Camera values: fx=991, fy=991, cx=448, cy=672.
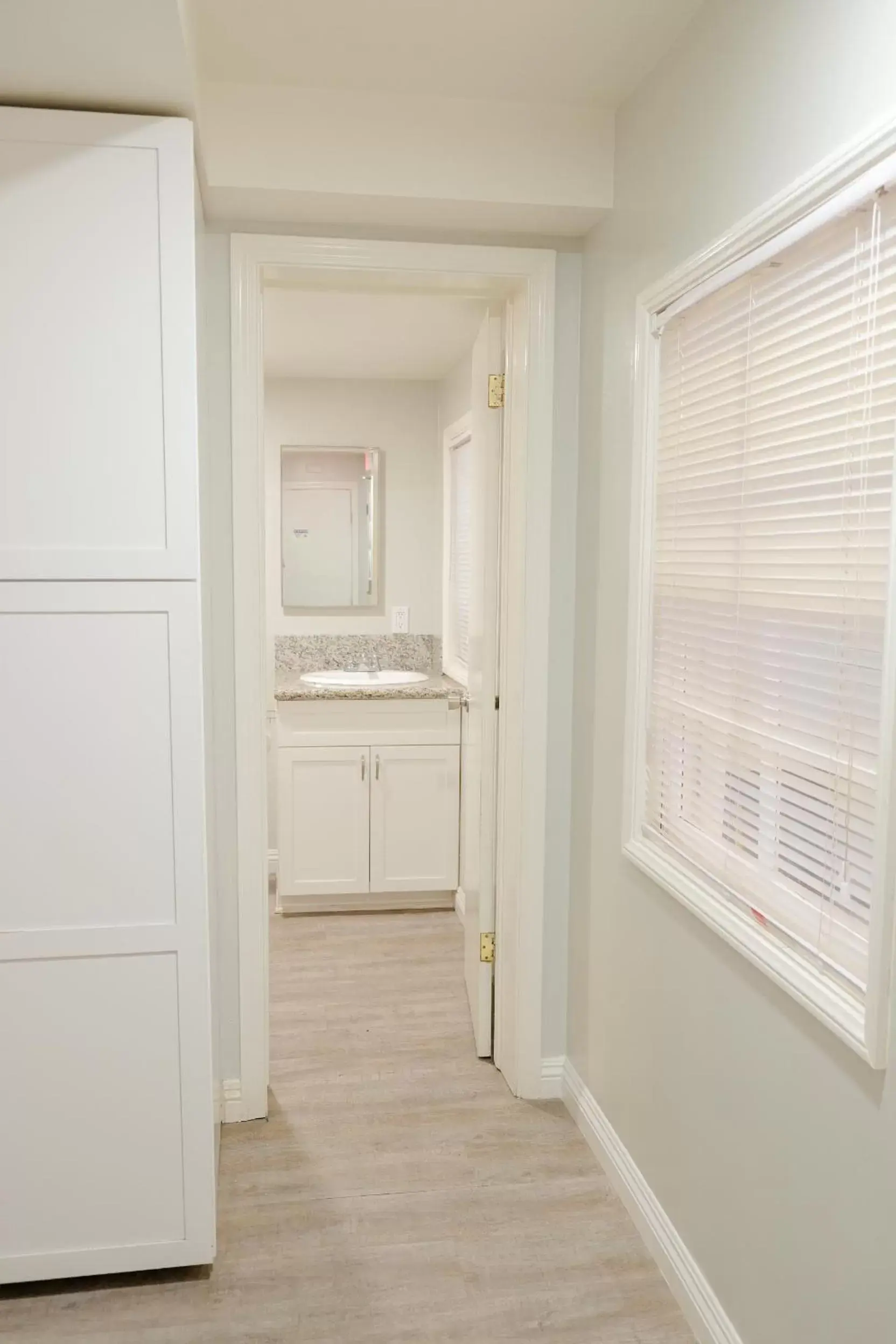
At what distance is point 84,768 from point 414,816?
226 cm

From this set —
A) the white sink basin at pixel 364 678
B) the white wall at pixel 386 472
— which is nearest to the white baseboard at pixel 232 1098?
the white sink basin at pixel 364 678

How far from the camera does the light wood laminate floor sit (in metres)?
1.88

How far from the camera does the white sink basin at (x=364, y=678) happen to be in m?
4.20

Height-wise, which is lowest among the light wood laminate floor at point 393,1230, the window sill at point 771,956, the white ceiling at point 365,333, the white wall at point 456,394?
the light wood laminate floor at point 393,1230

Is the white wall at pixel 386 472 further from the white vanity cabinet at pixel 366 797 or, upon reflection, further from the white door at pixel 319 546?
the white vanity cabinet at pixel 366 797

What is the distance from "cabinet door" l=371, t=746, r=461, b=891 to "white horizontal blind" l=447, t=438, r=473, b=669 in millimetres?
530

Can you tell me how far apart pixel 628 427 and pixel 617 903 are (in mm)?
1075

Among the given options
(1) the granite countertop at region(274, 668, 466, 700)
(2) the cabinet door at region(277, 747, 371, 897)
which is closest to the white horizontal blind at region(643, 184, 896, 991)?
(1) the granite countertop at region(274, 668, 466, 700)

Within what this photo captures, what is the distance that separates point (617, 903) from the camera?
228cm

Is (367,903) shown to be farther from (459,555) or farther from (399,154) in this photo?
(399,154)

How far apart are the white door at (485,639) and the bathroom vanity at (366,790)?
100 centimetres

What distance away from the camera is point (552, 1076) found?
2695 millimetres

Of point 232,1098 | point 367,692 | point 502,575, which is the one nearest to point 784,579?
point 502,575

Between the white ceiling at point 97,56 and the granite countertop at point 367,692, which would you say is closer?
the white ceiling at point 97,56
